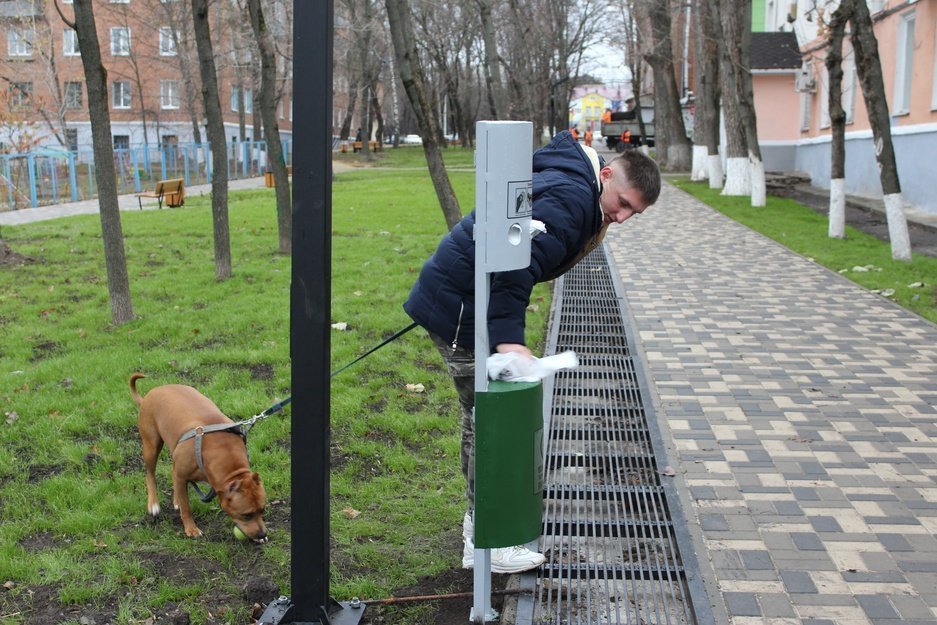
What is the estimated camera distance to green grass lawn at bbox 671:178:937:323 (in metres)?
10.6

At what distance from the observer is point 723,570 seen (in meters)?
4.05

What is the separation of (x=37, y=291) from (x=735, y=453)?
811cm

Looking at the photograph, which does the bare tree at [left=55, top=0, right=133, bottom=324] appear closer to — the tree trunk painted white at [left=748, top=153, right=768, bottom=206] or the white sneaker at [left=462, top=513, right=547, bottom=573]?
the white sneaker at [left=462, top=513, right=547, bottom=573]

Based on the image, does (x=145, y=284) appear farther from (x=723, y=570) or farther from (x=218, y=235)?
(x=723, y=570)

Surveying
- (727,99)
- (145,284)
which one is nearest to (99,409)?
(145,284)

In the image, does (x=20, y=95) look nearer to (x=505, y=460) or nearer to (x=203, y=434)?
(x=203, y=434)

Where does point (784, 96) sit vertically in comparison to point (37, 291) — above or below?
above

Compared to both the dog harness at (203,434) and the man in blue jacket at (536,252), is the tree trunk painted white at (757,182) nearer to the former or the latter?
the man in blue jacket at (536,252)

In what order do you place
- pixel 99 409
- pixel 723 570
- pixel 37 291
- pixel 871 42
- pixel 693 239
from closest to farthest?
pixel 723 570
pixel 99 409
pixel 37 291
pixel 871 42
pixel 693 239

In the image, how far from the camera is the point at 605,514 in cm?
467

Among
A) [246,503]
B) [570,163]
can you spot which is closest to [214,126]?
[246,503]

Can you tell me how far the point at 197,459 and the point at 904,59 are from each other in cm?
2202

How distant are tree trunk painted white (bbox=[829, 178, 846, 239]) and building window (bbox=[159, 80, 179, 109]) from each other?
43.2 meters

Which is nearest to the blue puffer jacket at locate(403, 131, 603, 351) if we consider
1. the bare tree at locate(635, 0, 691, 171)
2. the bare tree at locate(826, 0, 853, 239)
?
the bare tree at locate(826, 0, 853, 239)
